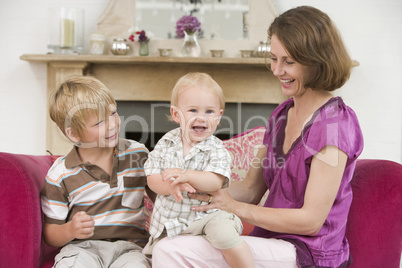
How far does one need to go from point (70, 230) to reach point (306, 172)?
2.57 feet

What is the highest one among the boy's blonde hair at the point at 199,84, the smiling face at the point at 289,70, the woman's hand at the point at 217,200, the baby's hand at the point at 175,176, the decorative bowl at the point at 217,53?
the decorative bowl at the point at 217,53

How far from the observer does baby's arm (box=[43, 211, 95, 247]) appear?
1.35 m

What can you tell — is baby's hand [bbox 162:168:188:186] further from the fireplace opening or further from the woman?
the fireplace opening

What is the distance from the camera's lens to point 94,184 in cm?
150

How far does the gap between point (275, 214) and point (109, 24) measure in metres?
2.68

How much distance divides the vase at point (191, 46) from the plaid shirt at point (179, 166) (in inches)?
84.8

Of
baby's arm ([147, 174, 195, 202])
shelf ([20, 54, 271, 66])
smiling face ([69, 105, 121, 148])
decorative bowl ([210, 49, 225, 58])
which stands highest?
decorative bowl ([210, 49, 225, 58])

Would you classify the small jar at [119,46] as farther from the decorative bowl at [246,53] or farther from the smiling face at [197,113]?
the smiling face at [197,113]

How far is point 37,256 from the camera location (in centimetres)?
139

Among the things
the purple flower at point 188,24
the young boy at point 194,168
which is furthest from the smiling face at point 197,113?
the purple flower at point 188,24

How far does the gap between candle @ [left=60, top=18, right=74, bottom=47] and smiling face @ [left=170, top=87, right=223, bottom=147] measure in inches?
92.5

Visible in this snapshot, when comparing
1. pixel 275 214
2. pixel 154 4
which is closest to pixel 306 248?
pixel 275 214

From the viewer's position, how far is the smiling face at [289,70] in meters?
1.43

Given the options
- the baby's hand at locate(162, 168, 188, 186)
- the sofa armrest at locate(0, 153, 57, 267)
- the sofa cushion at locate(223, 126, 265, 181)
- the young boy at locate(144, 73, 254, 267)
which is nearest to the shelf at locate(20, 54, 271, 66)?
the sofa cushion at locate(223, 126, 265, 181)
